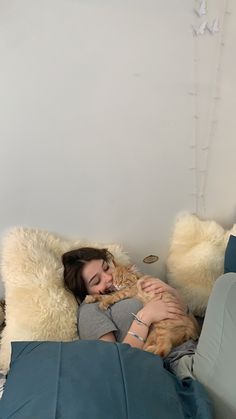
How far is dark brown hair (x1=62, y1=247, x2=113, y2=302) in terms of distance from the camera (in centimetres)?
158

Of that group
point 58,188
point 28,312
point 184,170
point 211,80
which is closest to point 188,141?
point 184,170

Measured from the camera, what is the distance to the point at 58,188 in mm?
1661

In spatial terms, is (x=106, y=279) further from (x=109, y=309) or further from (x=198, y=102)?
(x=198, y=102)

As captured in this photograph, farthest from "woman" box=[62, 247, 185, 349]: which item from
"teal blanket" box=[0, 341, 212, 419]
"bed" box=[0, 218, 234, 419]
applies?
"teal blanket" box=[0, 341, 212, 419]

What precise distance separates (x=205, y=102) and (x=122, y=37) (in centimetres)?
45

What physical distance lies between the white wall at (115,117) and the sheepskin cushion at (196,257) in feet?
0.23

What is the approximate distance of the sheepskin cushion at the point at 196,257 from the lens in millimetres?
1771

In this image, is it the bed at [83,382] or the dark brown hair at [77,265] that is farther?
the dark brown hair at [77,265]

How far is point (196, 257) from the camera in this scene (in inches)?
70.6

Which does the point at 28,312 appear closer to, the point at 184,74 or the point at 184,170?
the point at 184,170

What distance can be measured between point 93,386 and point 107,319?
0.50 meters

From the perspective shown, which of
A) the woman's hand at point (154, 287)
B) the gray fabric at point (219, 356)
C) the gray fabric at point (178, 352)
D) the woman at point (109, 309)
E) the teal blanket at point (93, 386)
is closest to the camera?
the teal blanket at point (93, 386)

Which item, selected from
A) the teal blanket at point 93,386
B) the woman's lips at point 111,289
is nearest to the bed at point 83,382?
the teal blanket at point 93,386

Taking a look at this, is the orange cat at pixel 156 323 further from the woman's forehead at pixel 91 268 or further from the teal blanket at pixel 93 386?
the teal blanket at pixel 93 386
